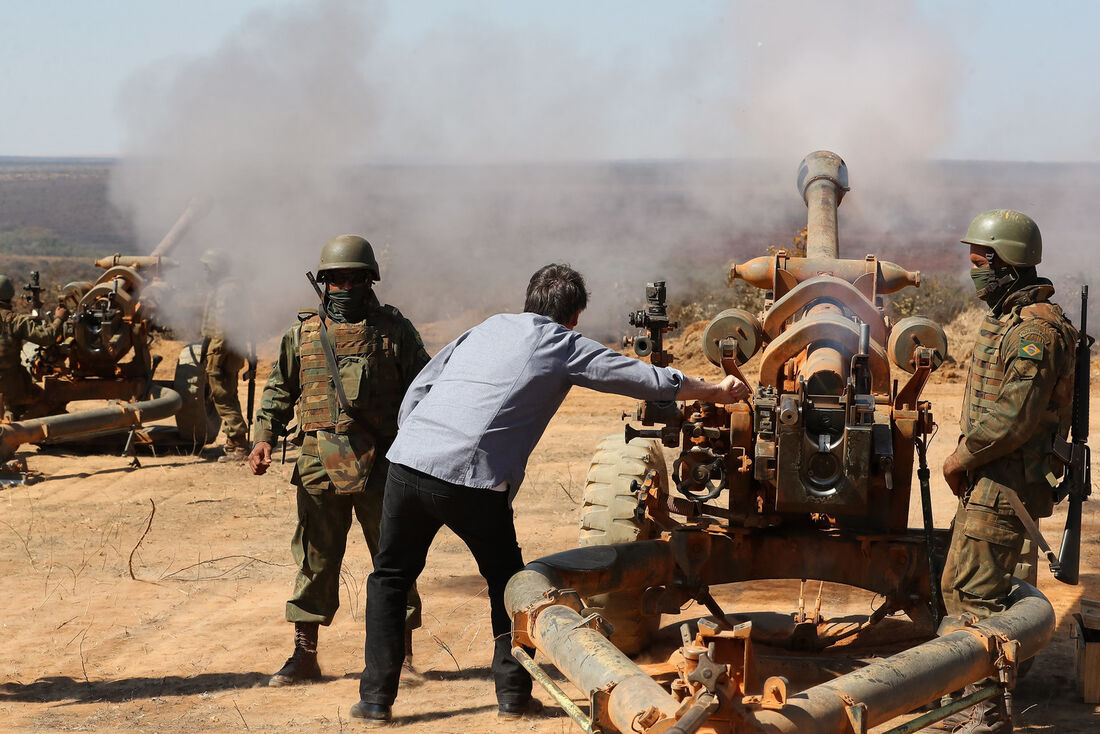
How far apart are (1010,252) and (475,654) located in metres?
3.12

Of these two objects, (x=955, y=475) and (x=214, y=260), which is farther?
(x=214, y=260)

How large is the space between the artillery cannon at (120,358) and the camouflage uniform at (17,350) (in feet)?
0.40

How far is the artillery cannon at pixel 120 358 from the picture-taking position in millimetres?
12594

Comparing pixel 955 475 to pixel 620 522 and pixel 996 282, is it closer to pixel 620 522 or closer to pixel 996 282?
pixel 996 282

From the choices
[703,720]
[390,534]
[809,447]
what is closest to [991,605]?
[809,447]

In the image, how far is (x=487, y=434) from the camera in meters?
4.89

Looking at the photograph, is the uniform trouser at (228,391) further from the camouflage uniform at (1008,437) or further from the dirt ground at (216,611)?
the camouflage uniform at (1008,437)

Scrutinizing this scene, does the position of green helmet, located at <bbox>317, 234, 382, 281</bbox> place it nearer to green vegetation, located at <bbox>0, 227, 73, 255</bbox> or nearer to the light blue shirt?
the light blue shirt

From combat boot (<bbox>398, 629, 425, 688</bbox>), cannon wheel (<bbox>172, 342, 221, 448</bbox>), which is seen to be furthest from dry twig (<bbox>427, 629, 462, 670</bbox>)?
cannon wheel (<bbox>172, 342, 221, 448</bbox>)

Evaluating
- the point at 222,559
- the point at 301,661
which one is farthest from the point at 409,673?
the point at 222,559

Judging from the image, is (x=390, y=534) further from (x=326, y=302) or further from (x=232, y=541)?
(x=232, y=541)

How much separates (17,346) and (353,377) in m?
7.93

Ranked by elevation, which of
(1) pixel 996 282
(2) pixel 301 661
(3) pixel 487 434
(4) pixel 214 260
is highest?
(1) pixel 996 282

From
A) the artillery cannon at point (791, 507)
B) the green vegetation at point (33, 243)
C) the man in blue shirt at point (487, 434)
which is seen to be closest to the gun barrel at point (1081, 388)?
the artillery cannon at point (791, 507)
